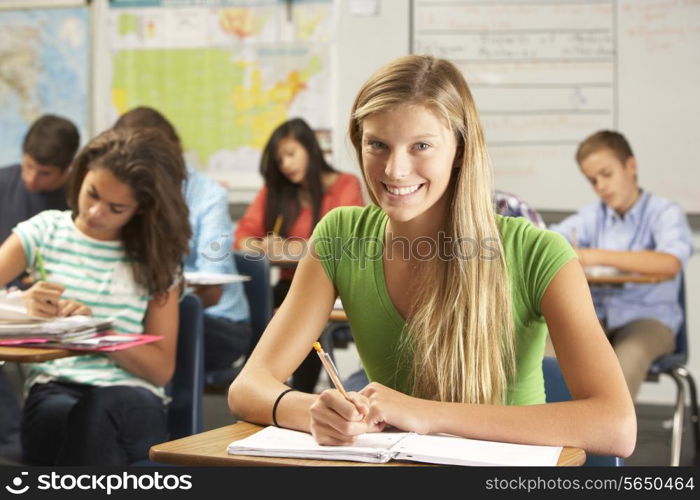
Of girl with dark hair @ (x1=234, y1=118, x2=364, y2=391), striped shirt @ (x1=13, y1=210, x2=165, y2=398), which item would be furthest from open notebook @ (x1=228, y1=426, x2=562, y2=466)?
girl with dark hair @ (x1=234, y1=118, x2=364, y2=391)

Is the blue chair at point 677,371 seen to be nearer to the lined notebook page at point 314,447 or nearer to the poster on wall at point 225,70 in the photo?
the poster on wall at point 225,70

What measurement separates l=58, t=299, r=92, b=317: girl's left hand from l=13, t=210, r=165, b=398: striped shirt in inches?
3.5

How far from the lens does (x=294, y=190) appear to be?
471cm

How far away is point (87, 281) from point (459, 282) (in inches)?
46.2

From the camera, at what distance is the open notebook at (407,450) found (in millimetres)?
1072

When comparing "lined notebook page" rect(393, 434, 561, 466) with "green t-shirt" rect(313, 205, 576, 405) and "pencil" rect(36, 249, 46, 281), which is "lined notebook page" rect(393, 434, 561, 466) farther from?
"pencil" rect(36, 249, 46, 281)

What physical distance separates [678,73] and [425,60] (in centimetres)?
387

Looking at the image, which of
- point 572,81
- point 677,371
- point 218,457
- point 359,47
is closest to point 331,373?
point 218,457

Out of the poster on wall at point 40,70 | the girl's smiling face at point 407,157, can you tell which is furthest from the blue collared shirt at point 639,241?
the poster on wall at point 40,70

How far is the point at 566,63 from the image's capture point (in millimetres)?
5098

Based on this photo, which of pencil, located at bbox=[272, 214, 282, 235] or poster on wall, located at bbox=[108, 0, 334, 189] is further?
poster on wall, located at bbox=[108, 0, 334, 189]

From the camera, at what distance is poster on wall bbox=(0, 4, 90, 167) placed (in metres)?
5.65

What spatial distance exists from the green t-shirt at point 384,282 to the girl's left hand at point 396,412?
32cm

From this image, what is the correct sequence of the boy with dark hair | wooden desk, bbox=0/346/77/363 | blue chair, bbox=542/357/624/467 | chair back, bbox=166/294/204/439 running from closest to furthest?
1. blue chair, bbox=542/357/624/467
2. wooden desk, bbox=0/346/77/363
3. chair back, bbox=166/294/204/439
4. the boy with dark hair
